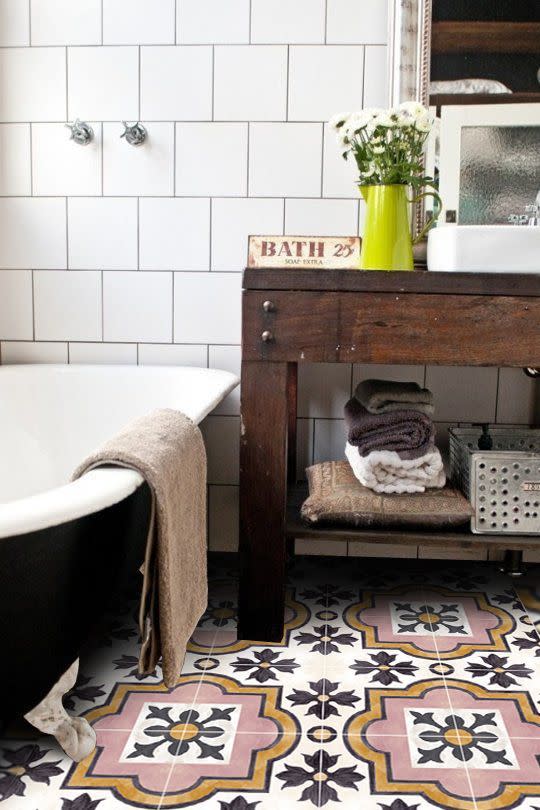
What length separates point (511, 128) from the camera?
2045 mm

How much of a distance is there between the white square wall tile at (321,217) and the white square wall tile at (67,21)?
2.30 feet

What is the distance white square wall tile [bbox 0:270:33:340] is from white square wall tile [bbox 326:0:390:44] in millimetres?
1062

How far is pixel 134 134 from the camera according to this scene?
2.15 meters

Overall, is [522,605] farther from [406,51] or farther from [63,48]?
[63,48]

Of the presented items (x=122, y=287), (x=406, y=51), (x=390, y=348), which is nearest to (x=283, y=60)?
(x=406, y=51)

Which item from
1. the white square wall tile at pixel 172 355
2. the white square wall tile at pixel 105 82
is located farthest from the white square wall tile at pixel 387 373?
the white square wall tile at pixel 105 82

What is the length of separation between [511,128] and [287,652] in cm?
139

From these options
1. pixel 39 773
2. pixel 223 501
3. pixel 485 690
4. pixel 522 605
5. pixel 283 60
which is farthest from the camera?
pixel 223 501

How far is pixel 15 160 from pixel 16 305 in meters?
0.40

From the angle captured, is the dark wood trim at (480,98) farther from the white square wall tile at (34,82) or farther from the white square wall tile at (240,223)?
the white square wall tile at (34,82)

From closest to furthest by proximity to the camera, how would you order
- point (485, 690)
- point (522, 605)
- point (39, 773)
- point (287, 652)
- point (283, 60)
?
1. point (39, 773)
2. point (485, 690)
3. point (287, 652)
4. point (522, 605)
5. point (283, 60)

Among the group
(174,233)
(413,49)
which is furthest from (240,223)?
(413,49)

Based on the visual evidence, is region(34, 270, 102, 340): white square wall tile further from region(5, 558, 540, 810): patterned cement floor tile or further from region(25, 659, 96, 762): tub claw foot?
region(25, 659, 96, 762): tub claw foot

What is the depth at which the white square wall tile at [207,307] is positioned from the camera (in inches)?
88.0
